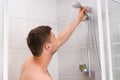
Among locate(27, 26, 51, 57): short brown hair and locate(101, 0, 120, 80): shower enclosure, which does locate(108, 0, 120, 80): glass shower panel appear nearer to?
locate(101, 0, 120, 80): shower enclosure

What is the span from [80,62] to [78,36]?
264mm

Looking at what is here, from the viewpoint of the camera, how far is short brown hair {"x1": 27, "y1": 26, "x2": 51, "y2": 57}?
4.24ft

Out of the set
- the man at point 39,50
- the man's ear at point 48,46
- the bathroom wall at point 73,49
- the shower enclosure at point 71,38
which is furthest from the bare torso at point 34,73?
the bathroom wall at point 73,49

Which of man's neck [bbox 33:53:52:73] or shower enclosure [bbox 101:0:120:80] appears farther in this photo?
shower enclosure [bbox 101:0:120:80]

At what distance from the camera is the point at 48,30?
4.40ft

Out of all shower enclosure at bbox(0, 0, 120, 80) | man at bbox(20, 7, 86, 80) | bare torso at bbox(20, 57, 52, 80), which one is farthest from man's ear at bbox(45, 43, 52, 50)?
shower enclosure at bbox(0, 0, 120, 80)

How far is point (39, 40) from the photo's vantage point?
4.27ft

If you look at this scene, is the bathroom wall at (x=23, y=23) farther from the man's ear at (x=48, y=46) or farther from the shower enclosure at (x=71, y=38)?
the man's ear at (x=48, y=46)

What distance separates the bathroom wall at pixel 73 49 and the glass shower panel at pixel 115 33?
27cm

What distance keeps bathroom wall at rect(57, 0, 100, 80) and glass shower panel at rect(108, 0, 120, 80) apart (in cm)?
27

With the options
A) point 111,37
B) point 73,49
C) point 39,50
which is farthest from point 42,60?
point 73,49

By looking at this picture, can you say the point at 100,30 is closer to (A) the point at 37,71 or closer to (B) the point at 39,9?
(A) the point at 37,71

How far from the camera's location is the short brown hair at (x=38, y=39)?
129 cm

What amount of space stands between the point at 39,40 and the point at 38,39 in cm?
1
